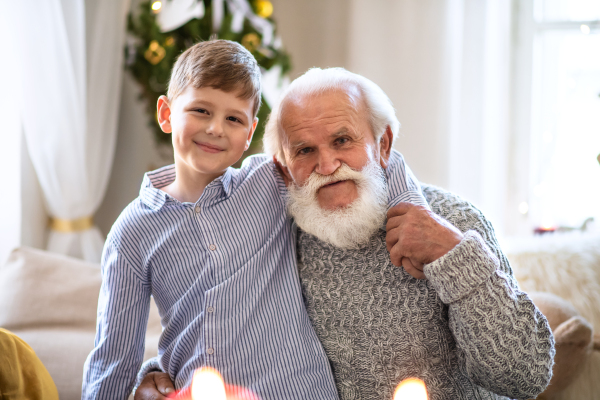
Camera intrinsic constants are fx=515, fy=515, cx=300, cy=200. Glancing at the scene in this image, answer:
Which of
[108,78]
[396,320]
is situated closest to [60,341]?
[396,320]

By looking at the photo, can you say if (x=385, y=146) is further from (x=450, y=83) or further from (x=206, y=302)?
(x=450, y=83)

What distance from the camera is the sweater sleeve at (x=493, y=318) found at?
1235mm

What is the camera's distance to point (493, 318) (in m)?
1.24

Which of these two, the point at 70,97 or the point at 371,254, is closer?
the point at 371,254

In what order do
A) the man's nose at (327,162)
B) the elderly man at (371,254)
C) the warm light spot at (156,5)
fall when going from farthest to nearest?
the warm light spot at (156,5) → the man's nose at (327,162) → the elderly man at (371,254)

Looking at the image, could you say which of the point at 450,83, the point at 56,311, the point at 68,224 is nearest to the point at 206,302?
the point at 56,311

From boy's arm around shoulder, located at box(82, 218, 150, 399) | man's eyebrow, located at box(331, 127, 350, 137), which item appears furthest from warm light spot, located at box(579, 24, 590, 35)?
boy's arm around shoulder, located at box(82, 218, 150, 399)

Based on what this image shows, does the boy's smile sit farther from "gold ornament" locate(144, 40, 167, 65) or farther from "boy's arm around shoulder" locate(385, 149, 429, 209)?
"gold ornament" locate(144, 40, 167, 65)

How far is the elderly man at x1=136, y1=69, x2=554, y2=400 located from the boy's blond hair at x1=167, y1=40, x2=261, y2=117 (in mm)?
143

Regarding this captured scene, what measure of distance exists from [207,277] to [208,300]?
0.06 metres

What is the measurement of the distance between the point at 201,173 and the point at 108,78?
2051 millimetres

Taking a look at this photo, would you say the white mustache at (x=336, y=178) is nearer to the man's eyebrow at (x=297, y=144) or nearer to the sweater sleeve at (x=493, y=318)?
the man's eyebrow at (x=297, y=144)

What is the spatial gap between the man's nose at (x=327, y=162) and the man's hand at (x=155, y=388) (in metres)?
0.71

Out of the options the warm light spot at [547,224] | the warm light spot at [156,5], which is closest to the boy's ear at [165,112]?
the warm light spot at [156,5]
